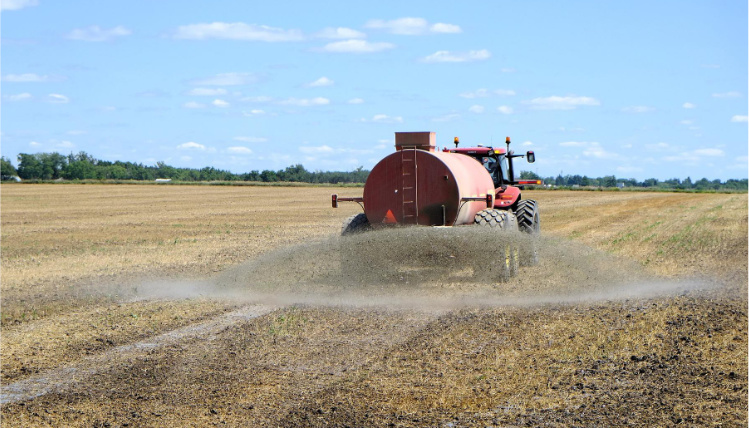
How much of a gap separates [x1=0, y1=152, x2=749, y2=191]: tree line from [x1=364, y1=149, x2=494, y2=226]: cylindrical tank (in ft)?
214

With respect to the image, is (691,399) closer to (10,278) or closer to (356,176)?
(10,278)

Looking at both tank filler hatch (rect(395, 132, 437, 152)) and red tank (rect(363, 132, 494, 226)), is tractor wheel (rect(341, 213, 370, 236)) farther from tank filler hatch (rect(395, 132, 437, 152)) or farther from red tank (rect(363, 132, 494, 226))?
tank filler hatch (rect(395, 132, 437, 152))

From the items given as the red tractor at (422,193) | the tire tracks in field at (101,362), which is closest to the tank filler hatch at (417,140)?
the red tractor at (422,193)

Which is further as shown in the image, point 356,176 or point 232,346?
point 356,176

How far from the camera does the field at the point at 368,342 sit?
6461mm

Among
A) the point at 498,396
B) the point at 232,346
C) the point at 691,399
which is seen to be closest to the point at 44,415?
the point at 232,346

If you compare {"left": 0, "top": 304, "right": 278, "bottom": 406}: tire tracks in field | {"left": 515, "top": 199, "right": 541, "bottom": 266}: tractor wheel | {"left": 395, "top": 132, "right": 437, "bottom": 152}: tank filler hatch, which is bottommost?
{"left": 0, "top": 304, "right": 278, "bottom": 406}: tire tracks in field

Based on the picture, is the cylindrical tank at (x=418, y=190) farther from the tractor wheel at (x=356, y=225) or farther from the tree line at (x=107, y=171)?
the tree line at (x=107, y=171)

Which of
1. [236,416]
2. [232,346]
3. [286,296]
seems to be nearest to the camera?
[236,416]

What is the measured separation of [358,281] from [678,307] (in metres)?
4.46

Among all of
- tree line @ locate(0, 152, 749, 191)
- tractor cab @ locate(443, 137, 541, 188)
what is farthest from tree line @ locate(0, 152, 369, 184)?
tractor cab @ locate(443, 137, 541, 188)

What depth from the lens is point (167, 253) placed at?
1791 cm

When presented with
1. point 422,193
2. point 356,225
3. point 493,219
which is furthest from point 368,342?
point 356,225

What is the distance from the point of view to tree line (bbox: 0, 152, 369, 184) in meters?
86.2
